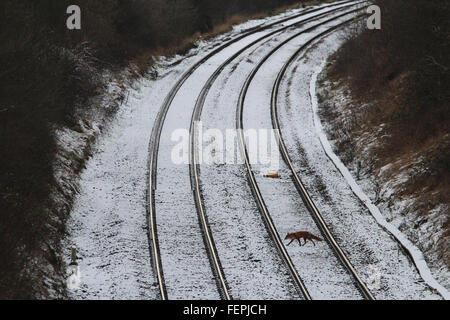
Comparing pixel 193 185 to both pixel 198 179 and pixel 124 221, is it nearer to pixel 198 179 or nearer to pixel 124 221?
pixel 198 179

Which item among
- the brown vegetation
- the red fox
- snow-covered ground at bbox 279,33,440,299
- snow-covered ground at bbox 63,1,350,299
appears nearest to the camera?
snow-covered ground at bbox 63,1,350,299

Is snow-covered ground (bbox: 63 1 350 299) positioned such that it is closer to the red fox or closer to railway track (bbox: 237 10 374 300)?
railway track (bbox: 237 10 374 300)

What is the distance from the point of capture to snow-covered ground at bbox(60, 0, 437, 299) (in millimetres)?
15086

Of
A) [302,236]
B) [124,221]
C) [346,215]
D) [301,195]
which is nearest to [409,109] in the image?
[301,195]

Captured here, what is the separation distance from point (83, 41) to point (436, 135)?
1597 centimetres

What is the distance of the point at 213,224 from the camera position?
18.0m

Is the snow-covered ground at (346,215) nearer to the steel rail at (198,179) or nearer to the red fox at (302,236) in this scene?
the red fox at (302,236)

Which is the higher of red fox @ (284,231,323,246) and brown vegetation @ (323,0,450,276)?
brown vegetation @ (323,0,450,276)

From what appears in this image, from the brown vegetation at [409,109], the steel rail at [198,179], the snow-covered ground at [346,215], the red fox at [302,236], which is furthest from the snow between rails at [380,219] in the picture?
the steel rail at [198,179]

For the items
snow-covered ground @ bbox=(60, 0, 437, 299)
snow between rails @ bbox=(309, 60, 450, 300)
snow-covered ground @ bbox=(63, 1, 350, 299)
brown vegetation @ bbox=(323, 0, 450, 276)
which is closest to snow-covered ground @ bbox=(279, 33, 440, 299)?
snow-covered ground @ bbox=(60, 0, 437, 299)

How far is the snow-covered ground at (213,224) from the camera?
1509 cm

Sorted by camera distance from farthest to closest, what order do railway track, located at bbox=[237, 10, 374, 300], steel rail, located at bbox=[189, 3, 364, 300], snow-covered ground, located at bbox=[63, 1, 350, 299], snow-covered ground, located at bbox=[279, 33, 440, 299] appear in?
railway track, located at bbox=[237, 10, 374, 300] < snow-covered ground, located at bbox=[279, 33, 440, 299] < steel rail, located at bbox=[189, 3, 364, 300] < snow-covered ground, located at bbox=[63, 1, 350, 299]

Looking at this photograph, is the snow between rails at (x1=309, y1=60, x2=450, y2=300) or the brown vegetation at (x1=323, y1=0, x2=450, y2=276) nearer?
the snow between rails at (x1=309, y1=60, x2=450, y2=300)

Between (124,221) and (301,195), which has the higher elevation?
(301,195)
